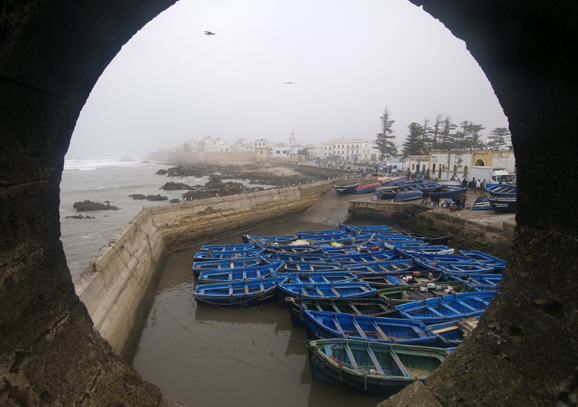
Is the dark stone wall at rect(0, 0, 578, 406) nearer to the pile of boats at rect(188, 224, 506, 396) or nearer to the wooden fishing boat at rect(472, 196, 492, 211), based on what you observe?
the pile of boats at rect(188, 224, 506, 396)

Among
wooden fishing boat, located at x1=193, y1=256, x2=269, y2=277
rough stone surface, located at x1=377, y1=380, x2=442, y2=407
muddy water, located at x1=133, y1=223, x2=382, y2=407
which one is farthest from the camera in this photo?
wooden fishing boat, located at x1=193, y1=256, x2=269, y2=277

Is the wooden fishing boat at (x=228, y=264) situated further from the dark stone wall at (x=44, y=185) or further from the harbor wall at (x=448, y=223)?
the harbor wall at (x=448, y=223)

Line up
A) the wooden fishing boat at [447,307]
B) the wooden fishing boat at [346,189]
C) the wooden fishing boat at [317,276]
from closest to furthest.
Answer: the wooden fishing boat at [447,307] < the wooden fishing boat at [317,276] < the wooden fishing boat at [346,189]

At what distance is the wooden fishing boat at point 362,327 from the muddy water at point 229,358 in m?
1.02

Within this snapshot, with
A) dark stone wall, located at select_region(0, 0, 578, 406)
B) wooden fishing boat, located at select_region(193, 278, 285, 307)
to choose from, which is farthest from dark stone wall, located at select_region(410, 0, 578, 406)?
wooden fishing boat, located at select_region(193, 278, 285, 307)

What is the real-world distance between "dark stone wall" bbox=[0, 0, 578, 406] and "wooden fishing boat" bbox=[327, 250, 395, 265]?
38.7 ft

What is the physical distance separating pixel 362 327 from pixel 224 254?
8.24 meters

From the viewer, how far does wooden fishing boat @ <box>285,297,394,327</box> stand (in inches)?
353

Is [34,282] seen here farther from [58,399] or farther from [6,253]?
[58,399]

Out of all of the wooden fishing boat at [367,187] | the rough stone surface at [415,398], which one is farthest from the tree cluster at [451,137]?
the rough stone surface at [415,398]

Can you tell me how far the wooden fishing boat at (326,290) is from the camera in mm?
9636

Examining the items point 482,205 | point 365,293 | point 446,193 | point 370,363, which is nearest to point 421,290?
point 365,293

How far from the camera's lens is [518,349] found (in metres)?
1.96

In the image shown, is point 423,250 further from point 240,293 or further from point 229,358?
point 229,358
